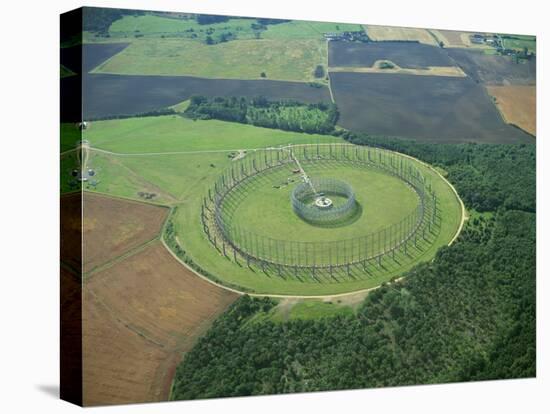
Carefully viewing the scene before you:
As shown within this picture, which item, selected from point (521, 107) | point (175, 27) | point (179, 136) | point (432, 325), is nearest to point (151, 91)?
point (179, 136)

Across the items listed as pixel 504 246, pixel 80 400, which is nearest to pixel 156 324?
pixel 80 400

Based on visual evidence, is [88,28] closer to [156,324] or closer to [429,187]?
[156,324]

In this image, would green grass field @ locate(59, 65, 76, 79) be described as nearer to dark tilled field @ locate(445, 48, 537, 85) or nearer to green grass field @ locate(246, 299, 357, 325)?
green grass field @ locate(246, 299, 357, 325)

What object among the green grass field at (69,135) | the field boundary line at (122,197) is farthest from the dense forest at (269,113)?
the green grass field at (69,135)

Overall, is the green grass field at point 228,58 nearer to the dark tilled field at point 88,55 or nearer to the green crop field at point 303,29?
the green crop field at point 303,29

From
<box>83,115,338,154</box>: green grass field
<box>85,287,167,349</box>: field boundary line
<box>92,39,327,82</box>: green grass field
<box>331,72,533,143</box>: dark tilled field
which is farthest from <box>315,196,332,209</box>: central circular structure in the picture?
<box>85,287,167,349</box>: field boundary line

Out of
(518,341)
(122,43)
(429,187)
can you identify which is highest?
(122,43)

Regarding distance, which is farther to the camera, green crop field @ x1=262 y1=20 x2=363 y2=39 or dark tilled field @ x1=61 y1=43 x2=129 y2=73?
green crop field @ x1=262 y1=20 x2=363 y2=39
